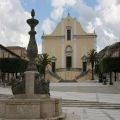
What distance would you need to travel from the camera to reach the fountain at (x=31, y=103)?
1966cm

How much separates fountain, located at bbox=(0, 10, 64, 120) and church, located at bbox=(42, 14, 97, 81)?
8840 cm

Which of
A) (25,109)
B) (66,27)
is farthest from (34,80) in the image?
(66,27)

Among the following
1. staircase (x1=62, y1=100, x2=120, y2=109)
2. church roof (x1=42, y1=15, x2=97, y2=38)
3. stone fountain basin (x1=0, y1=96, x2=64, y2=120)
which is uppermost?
church roof (x1=42, y1=15, x2=97, y2=38)

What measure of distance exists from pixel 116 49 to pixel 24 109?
282 feet

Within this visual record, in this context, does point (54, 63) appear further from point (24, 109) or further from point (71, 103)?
point (24, 109)

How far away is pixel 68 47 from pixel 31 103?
9503cm

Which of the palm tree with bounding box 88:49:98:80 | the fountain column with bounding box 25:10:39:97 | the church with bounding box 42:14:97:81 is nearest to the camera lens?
the fountain column with bounding box 25:10:39:97

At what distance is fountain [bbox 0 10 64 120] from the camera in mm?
→ 19656

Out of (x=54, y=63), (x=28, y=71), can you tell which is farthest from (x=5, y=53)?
(x=28, y=71)

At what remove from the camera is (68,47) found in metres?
114

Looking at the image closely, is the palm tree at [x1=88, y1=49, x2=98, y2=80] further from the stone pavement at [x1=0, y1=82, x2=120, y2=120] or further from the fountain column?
the fountain column

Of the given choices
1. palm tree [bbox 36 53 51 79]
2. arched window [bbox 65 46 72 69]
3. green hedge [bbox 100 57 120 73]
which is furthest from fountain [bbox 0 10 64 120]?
arched window [bbox 65 46 72 69]

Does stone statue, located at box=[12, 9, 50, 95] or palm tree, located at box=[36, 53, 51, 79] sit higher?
palm tree, located at box=[36, 53, 51, 79]

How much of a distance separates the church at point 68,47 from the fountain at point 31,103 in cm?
8840
